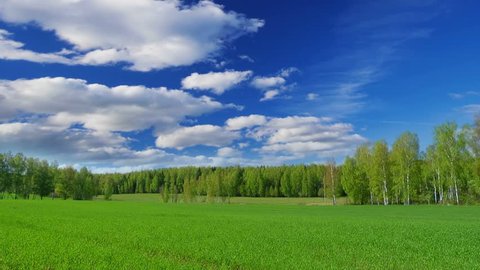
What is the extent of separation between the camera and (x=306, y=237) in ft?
97.0

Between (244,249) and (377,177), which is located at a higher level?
(377,177)

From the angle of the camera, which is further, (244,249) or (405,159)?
(405,159)

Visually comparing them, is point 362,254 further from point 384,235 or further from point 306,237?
point 384,235

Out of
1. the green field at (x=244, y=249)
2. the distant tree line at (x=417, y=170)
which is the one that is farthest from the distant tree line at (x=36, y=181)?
the green field at (x=244, y=249)

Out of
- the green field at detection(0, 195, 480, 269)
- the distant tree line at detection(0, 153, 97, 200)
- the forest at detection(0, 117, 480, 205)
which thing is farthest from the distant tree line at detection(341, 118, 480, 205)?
the distant tree line at detection(0, 153, 97, 200)

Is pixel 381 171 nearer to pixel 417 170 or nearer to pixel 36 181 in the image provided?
pixel 417 170

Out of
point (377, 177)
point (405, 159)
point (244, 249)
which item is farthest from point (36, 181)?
point (244, 249)

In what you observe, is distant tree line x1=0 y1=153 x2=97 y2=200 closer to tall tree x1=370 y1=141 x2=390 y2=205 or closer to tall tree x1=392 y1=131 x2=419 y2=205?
tall tree x1=370 y1=141 x2=390 y2=205

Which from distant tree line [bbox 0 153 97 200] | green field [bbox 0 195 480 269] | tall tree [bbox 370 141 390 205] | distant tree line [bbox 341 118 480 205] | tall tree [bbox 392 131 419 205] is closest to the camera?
A: green field [bbox 0 195 480 269]

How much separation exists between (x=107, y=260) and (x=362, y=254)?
12.7 m

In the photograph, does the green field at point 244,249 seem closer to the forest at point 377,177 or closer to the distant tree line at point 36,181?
the forest at point 377,177

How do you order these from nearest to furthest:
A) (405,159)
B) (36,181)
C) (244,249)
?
(244,249) → (405,159) → (36,181)

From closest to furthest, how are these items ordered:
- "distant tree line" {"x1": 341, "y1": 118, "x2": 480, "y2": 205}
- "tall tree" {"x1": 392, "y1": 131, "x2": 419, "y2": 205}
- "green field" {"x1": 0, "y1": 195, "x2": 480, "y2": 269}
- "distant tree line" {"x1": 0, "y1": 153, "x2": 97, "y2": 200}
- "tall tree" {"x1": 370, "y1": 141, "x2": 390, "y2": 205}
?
"green field" {"x1": 0, "y1": 195, "x2": 480, "y2": 269} → "distant tree line" {"x1": 341, "y1": 118, "x2": 480, "y2": 205} → "tall tree" {"x1": 392, "y1": 131, "x2": 419, "y2": 205} → "tall tree" {"x1": 370, "y1": 141, "x2": 390, "y2": 205} → "distant tree line" {"x1": 0, "y1": 153, "x2": 97, "y2": 200}

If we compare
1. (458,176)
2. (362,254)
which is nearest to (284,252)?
(362,254)
